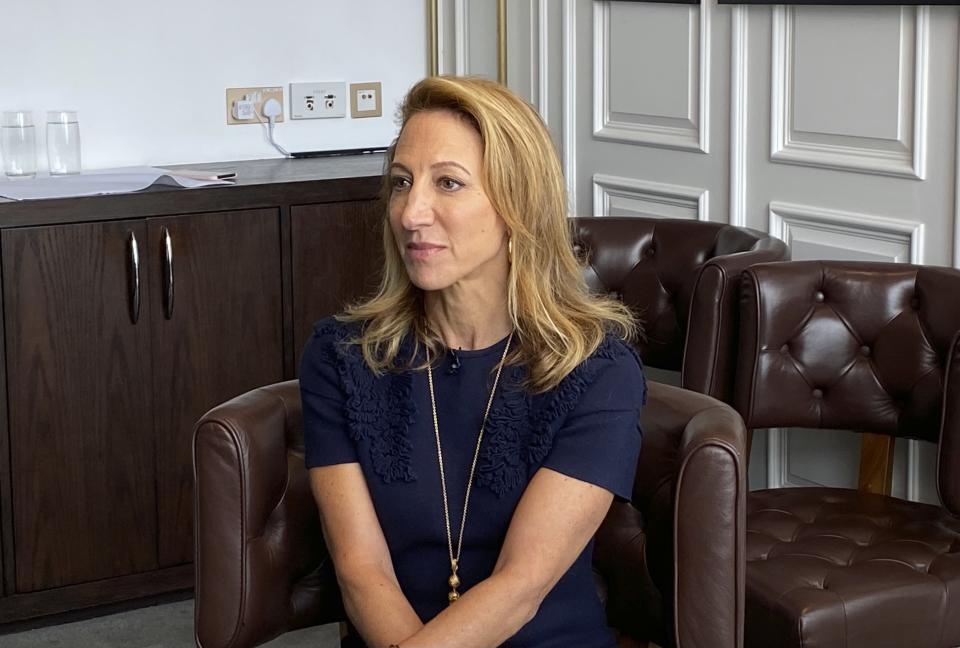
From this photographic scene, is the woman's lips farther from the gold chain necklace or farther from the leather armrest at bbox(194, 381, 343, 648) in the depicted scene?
the leather armrest at bbox(194, 381, 343, 648)

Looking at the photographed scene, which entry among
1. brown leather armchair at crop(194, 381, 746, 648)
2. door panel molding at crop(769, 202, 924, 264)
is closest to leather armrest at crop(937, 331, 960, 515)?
door panel molding at crop(769, 202, 924, 264)

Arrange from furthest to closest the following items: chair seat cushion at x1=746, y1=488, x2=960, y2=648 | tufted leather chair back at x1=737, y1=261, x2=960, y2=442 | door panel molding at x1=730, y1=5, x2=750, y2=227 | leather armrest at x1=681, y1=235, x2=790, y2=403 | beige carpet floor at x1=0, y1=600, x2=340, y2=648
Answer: beige carpet floor at x1=0, y1=600, x2=340, y2=648
door panel molding at x1=730, y1=5, x2=750, y2=227
leather armrest at x1=681, y1=235, x2=790, y2=403
tufted leather chair back at x1=737, y1=261, x2=960, y2=442
chair seat cushion at x1=746, y1=488, x2=960, y2=648

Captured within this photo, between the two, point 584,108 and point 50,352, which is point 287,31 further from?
point 50,352

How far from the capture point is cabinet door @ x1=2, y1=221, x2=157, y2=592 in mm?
3104

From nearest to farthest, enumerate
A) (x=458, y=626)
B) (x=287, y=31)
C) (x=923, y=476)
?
(x=458, y=626) < (x=923, y=476) < (x=287, y=31)

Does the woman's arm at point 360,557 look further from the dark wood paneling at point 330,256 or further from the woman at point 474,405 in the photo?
the dark wood paneling at point 330,256

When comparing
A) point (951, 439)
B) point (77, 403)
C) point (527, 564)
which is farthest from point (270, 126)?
point (527, 564)

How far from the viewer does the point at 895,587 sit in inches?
82.9

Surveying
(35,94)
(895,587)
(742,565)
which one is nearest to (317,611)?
(742,565)

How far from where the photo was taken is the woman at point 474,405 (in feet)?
5.38

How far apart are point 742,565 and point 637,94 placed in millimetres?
2004

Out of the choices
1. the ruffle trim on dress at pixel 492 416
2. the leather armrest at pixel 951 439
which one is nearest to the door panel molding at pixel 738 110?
the leather armrest at pixel 951 439

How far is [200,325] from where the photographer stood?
10.9 feet

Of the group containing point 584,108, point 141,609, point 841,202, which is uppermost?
point 584,108
